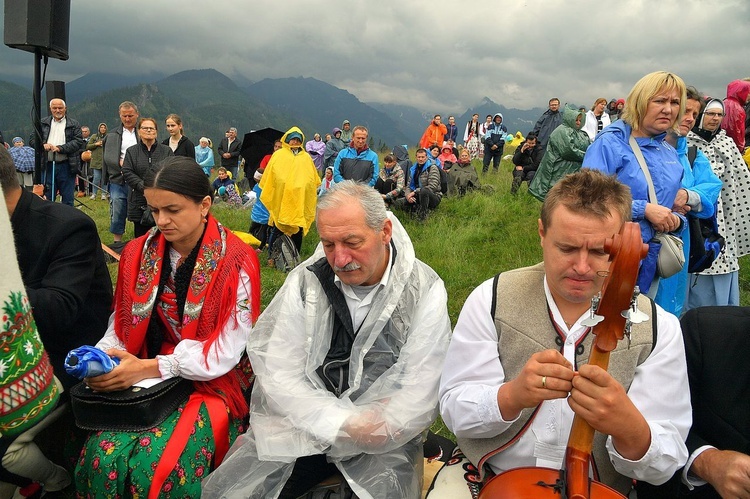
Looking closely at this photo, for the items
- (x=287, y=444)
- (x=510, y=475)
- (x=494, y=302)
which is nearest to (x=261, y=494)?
(x=287, y=444)

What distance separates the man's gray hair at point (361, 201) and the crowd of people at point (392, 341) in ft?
0.03

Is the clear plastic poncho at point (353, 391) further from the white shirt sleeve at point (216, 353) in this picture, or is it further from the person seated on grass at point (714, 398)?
the person seated on grass at point (714, 398)

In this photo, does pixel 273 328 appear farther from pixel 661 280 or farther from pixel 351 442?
pixel 661 280

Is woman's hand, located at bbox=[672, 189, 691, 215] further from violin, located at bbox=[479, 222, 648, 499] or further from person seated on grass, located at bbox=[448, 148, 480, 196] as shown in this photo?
person seated on grass, located at bbox=[448, 148, 480, 196]

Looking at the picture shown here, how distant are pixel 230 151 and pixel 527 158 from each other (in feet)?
27.8

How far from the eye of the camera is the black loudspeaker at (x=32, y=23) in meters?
5.00

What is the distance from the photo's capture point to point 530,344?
1812 millimetres

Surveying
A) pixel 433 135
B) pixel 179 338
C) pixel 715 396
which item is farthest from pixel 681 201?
pixel 433 135

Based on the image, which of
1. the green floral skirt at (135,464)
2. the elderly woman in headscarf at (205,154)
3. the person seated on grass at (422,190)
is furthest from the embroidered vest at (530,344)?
the elderly woman in headscarf at (205,154)

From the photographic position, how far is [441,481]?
201 cm

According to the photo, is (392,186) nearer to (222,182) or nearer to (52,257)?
(222,182)

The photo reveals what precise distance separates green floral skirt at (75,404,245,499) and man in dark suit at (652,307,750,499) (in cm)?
196

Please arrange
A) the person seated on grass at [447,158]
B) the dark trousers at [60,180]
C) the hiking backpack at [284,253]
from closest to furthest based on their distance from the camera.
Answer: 1. the hiking backpack at [284,253]
2. the dark trousers at [60,180]
3. the person seated on grass at [447,158]

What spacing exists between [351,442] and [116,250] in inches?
232
